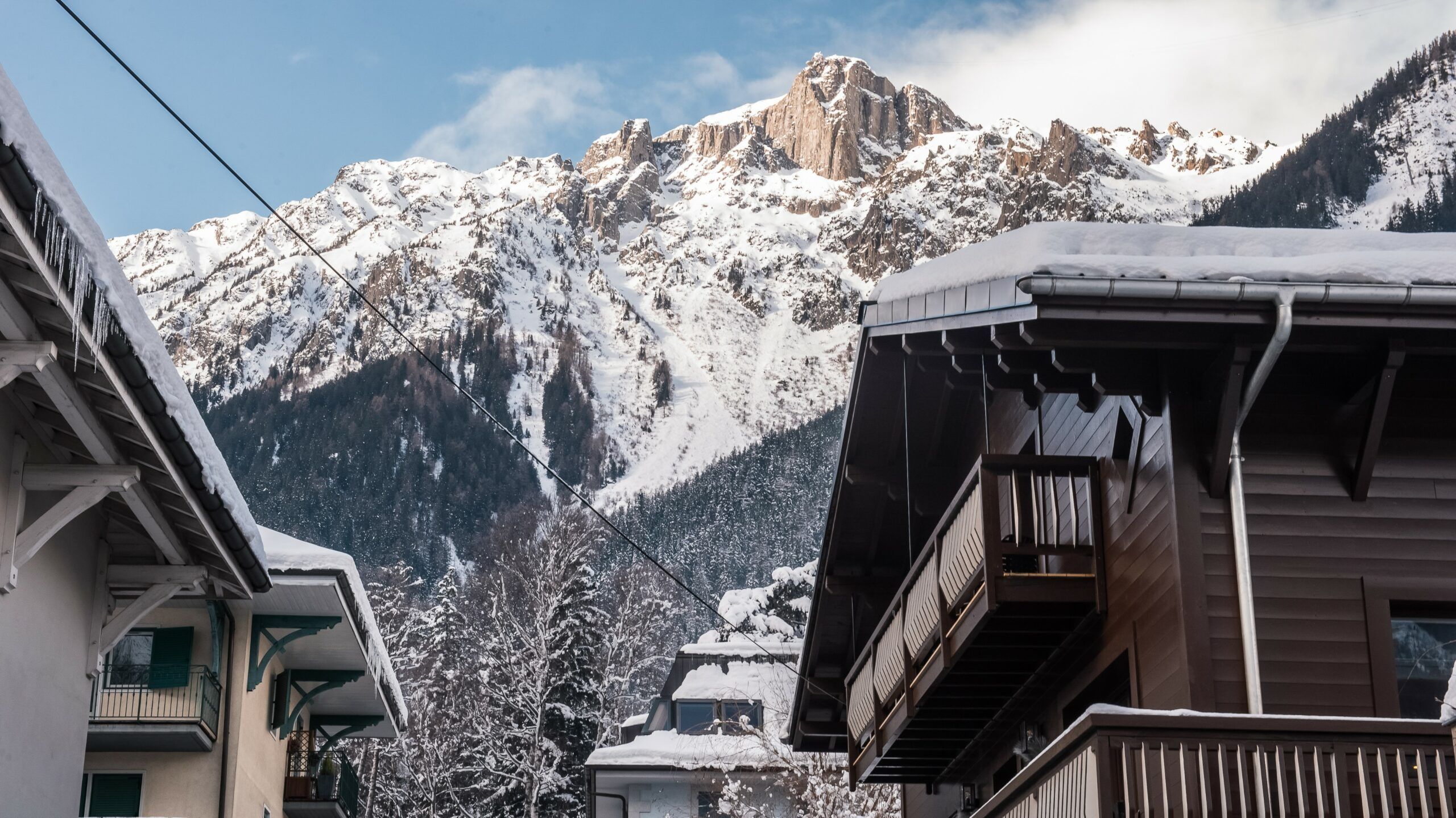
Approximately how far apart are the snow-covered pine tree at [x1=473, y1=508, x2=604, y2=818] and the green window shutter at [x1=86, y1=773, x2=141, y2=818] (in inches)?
798

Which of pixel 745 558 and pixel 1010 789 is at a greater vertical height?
pixel 745 558

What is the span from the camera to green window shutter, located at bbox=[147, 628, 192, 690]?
21.2 meters

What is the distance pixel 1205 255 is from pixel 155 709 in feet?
49.5

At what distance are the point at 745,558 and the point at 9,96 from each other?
12276 cm

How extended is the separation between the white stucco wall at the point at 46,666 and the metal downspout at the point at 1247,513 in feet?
27.3

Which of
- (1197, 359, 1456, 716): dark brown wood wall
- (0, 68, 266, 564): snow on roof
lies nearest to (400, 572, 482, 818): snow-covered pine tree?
(0, 68, 266, 564): snow on roof

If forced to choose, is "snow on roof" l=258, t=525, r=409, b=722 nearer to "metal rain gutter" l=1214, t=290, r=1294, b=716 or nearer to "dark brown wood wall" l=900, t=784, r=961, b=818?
"dark brown wood wall" l=900, t=784, r=961, b=818

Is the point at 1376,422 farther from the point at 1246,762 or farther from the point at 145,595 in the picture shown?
the point at 145,595

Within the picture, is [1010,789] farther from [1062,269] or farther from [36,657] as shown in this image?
[36,657]

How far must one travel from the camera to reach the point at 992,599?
1233 centimetres

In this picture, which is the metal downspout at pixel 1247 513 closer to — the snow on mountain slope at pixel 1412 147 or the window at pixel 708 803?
the window at pixel 708 803

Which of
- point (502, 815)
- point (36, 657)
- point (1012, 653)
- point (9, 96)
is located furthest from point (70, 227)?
point (502, 815)

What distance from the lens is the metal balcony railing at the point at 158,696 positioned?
816 inches

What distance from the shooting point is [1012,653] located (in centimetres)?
1388
